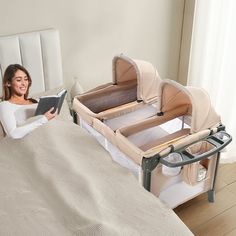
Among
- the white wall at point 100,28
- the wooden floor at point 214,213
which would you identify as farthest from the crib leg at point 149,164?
the white wall at point 100,28

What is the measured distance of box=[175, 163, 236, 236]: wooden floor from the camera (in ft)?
6.54

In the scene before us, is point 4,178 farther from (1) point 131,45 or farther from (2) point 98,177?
(1) point 131,45

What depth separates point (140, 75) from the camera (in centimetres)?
206

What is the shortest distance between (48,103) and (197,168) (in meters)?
0.86

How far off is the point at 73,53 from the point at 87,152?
80cm

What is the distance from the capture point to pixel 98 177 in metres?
1.64

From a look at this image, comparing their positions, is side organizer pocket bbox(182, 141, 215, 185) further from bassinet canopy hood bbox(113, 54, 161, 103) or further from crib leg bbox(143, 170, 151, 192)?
bassinet canopy hood bbox(113, 54, 161, 103)

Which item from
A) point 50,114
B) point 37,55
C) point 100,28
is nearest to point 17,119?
point 50,114

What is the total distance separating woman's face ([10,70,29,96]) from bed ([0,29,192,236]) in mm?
A: 125

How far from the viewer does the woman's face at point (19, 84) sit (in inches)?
74.9

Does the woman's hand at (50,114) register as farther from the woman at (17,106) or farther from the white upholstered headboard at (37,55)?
the white upholstered headboard at (37,55)

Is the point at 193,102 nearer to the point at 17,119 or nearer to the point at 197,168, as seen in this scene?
the point at 197,168

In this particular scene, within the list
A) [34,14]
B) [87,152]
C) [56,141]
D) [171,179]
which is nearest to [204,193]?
[171,179]

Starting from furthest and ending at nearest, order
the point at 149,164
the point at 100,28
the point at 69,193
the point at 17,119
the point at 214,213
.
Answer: the point at 100,28
the point at 214,213
the point at 17,119
the point at 149,164
the point at 69,193
